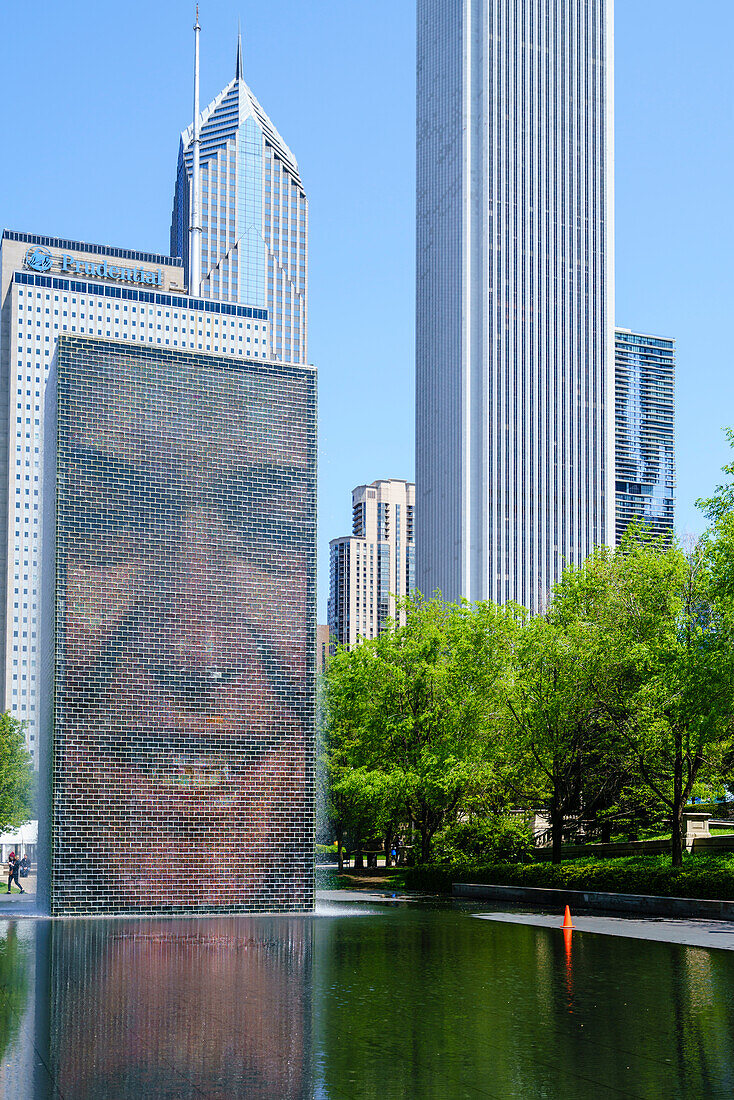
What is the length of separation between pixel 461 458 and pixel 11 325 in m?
58.8

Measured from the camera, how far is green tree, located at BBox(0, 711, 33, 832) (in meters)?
69.9

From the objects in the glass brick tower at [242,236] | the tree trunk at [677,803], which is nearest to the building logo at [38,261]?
the glass brick tower at [242,236]

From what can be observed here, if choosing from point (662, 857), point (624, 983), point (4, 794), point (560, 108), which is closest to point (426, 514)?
point (560, 108)

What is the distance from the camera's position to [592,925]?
95.6 ft

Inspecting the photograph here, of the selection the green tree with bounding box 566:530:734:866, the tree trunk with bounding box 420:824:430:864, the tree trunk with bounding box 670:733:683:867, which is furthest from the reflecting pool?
the tree trunk with bounding box 420:824:430:864

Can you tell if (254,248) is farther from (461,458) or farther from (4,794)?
(4,794)

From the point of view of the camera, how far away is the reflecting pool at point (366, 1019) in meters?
11.1

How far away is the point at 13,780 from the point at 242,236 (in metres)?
141

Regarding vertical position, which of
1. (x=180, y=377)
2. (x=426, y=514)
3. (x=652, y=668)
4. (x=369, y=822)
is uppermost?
(x=426, y=514)

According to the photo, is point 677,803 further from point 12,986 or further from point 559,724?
point 12,986

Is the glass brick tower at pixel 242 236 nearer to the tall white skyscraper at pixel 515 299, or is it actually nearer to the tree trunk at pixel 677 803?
the tall white skyscraper at pixel 515 299

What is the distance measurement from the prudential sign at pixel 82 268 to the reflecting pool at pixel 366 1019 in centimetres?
14655

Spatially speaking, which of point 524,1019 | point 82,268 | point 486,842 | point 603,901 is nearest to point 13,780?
point 486,842

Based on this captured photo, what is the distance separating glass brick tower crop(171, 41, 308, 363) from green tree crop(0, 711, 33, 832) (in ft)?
401
